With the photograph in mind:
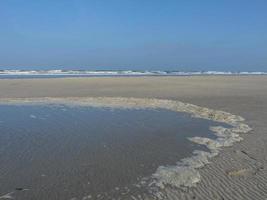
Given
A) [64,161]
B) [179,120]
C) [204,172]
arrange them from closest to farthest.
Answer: [204,172], [64,161], [179,120]

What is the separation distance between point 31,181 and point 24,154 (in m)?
2.31

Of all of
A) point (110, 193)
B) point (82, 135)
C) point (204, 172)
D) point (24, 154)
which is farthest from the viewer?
point (82, 135)

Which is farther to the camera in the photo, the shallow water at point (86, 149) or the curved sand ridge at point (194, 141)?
the curved sand ridge at point (194, 141)

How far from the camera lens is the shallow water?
7574mm

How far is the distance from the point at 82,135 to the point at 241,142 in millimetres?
4938

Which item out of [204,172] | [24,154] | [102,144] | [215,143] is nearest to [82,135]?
[102,144]

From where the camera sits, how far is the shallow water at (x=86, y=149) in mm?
7574

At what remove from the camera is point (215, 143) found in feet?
37.4

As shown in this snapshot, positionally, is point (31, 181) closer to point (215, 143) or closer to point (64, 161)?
point (64, 161)

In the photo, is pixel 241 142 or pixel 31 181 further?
pixel 241 142

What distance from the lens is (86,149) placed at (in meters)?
10.6

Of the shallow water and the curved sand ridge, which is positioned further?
the curved sand ridge

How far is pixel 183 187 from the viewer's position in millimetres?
7500

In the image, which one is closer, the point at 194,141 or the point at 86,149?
the point at 86,149
